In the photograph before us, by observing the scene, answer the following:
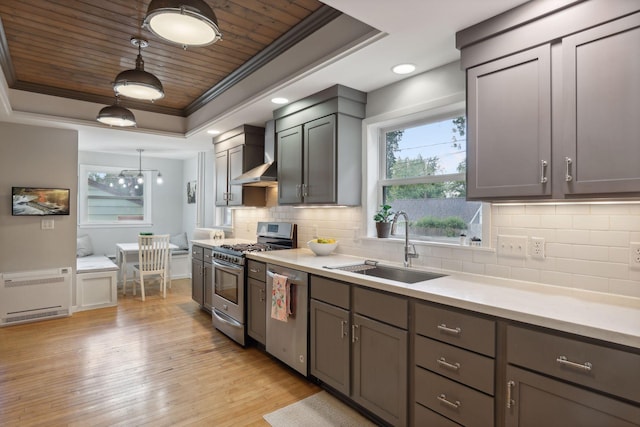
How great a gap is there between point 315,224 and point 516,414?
2506mm

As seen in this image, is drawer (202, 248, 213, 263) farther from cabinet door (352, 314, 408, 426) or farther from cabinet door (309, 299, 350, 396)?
cabinet door (352, 314, 408, 426)

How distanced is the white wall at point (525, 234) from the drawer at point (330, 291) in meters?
0.66

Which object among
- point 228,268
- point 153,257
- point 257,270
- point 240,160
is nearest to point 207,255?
point 228,268

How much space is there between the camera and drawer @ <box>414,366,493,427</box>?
162 centimetres

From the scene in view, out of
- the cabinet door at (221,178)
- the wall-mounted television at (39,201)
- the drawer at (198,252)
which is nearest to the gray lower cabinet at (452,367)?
the drawer at (198,252)

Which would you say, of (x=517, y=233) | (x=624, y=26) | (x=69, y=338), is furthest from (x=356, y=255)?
(x=69, y=338)

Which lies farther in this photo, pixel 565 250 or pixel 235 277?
pixel 235 277

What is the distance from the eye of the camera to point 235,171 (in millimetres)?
4562

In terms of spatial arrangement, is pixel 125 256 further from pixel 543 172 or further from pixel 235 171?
pixel 543 172

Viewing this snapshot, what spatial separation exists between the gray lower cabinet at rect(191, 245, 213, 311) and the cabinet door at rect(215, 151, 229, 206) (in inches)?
28.8

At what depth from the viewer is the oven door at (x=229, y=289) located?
3471 millimetres

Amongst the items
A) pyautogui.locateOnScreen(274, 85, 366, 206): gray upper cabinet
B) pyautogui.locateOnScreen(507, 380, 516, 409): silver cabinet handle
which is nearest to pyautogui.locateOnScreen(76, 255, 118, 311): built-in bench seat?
pyautogui.locateOnScreen(274, 85, 366, 206): gray upper cabinet

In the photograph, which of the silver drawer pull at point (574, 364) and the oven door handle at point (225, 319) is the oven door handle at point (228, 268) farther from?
the silver drawer pull at point (574, 364)

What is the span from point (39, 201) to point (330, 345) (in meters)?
4.24
